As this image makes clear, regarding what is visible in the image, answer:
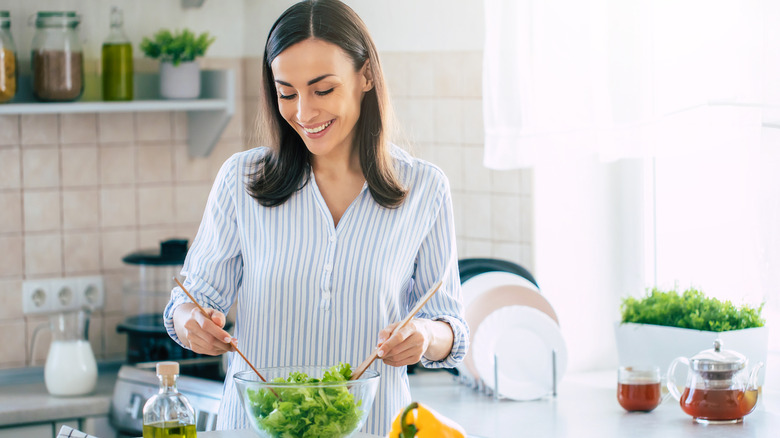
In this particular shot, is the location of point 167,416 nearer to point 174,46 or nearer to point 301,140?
point 301,140

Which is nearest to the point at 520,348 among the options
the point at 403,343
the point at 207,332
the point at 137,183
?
the point at 403,343

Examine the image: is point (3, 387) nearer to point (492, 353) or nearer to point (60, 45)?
point (60, 45)

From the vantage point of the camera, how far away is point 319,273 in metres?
1.60

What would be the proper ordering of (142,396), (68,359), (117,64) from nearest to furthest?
1. (142,396)
2. (68,359)
3. (117,64)

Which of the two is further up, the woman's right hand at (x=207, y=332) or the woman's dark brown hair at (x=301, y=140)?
the woman's dark brown hair at (x=301, y=140)

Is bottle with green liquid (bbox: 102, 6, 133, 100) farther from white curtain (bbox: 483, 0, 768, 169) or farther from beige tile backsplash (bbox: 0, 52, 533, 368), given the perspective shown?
white curtain (bbox: 483, 0, 768, 169)

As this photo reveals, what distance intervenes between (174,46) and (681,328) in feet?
4.83

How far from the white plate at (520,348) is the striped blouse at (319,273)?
2.07 ft

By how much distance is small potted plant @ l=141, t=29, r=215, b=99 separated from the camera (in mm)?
2770

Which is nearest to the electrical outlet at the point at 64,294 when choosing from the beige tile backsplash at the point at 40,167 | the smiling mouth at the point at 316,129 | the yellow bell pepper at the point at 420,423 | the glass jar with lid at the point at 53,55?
the beige tile backsplash at the point at 40,167

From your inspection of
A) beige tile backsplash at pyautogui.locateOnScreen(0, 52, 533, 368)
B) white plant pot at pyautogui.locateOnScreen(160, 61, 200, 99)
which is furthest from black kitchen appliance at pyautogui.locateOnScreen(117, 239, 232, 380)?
white plant pot at pyautogui.locateOnScreen(160, 61, 200, 99)

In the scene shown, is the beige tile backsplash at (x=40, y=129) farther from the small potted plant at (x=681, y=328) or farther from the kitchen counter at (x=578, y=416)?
the small potted plant at (x=681, y=328)

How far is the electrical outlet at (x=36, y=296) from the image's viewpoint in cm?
274

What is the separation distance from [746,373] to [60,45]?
1778 millimetres
